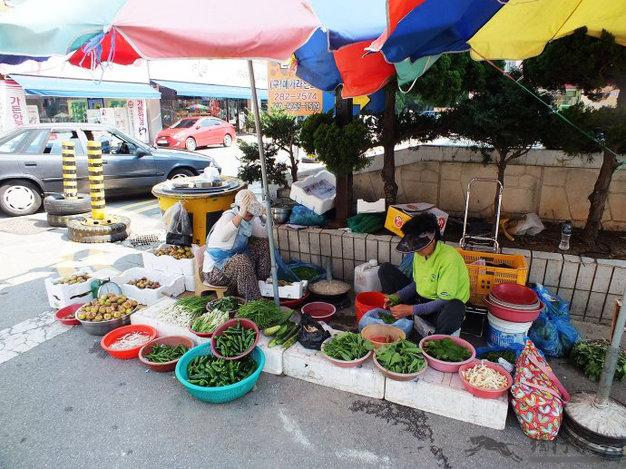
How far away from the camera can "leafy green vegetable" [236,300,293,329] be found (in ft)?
12.6

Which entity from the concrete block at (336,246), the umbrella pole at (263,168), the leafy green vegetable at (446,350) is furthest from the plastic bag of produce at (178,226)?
the leafy green vegetable at (446,350)

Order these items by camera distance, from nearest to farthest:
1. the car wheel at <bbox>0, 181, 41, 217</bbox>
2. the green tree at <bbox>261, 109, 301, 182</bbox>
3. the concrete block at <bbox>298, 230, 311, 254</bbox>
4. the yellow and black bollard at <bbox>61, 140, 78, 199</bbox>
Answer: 1. the concrete block at <bbox>298, 230, 311, 254</bbox>
2. the green tree at <bbox>261, 109, 301, 182</bbox>
3. the yellow and black bollard at <bbox>61, 140, 78, 199</bbox>
4. the car wheel at <bbox>0, 181, 41, 217</bbox>

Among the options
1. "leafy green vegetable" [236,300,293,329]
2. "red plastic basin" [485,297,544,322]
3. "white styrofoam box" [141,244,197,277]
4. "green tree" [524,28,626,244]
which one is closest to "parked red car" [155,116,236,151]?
"white styrofoam box" [141,244,197,277]

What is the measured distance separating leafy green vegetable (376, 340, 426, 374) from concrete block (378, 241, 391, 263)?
1783mm

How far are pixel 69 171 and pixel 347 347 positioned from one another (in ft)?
25.1

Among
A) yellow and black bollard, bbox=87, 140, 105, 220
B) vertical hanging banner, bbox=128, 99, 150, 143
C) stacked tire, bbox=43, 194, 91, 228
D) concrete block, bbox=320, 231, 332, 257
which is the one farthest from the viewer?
vertical hanging banner, bbox=128, 99, 150, 143

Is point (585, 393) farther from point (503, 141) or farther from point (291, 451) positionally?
point (503, 141)

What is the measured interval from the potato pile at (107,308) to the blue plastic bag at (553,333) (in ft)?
13.3

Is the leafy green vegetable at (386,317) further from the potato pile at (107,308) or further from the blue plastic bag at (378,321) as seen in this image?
the potato pile at (107,308)

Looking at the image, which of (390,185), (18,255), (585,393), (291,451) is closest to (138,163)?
(18,255)

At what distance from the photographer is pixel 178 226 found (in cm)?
525

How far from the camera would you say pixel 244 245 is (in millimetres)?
4742

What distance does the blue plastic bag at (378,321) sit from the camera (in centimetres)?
379

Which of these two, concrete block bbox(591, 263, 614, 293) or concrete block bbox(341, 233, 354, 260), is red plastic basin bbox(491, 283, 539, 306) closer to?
concrete block bbox(591, 263, 614, 293)
